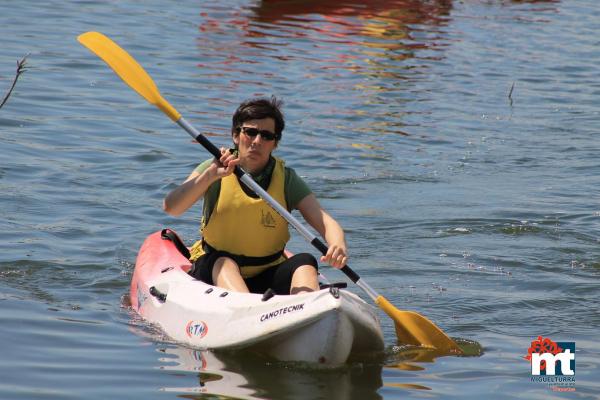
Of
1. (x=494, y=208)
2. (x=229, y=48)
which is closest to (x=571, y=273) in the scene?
(x=494, y=208)

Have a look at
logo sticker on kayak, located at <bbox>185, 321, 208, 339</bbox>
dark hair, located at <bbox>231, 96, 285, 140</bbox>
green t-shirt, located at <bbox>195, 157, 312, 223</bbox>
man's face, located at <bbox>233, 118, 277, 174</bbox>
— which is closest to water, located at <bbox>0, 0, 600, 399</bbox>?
logo sticker on kayak, located at <bbox>185, 321, 208, 339</bbox>

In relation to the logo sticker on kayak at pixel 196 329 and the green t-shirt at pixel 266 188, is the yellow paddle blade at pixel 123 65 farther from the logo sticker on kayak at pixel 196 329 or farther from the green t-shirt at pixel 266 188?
the logo sticker on kayak at pixel 196 329

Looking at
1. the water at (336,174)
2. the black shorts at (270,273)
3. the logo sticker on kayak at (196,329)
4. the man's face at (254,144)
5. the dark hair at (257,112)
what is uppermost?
the dark hair at (257,112)

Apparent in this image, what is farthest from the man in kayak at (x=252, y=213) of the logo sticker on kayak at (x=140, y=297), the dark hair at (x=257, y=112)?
the logo sticker on kayak at (x=140, y=297)

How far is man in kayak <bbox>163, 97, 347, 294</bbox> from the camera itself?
5.07 meters

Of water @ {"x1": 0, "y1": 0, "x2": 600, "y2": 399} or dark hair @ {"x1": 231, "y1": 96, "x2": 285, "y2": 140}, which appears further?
dark hair @ {"x1": 231, "y1": 96, "x2": 285, "y2": 140}

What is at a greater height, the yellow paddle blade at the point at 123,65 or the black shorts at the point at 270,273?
the yellow paddle blade at the point at 123,65

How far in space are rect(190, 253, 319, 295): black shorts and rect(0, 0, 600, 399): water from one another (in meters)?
0.35

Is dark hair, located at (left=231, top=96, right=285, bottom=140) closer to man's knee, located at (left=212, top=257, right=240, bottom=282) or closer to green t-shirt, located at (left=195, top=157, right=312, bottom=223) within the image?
green t-shirt, located at (left=195, top=157, right=312, bottom=223)

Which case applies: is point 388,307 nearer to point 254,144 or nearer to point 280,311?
point 280,311

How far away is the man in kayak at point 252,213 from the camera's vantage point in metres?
5.07

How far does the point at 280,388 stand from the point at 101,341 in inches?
37.1

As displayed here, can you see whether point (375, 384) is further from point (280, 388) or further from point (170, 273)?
point (170, 273)

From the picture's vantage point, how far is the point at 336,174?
8.98 meters
